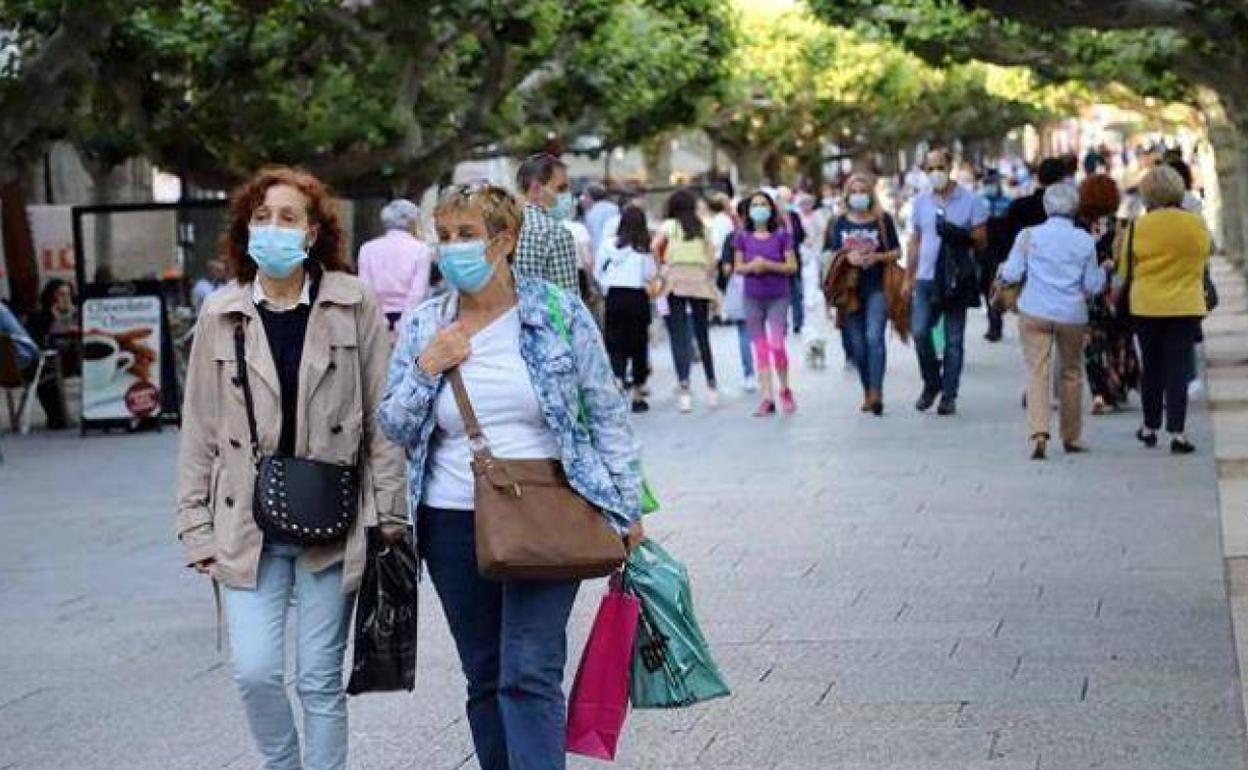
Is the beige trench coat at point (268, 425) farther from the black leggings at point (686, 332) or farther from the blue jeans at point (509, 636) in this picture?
the black leggings at point (686, 332)

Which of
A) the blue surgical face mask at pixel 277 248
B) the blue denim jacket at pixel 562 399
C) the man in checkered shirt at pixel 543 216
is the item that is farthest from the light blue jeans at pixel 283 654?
the man in checkered shirt at pixel 543 216

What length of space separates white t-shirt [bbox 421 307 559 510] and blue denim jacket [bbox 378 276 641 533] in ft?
0.09

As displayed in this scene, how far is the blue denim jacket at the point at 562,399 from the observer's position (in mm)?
5848

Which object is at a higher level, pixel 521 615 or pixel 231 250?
pixel 231 250

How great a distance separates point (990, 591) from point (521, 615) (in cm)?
466

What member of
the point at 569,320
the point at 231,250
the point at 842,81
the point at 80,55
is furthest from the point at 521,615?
the point at 842,81

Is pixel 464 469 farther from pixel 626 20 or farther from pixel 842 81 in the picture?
pixel 842 81

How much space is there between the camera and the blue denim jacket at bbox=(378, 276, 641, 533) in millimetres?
5848

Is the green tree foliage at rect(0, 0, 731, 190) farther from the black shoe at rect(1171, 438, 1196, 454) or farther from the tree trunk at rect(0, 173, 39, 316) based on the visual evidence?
the black shoe at rect(1171, 438, 1196, 454)

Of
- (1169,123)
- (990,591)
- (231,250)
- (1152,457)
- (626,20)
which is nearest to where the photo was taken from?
(231,250)

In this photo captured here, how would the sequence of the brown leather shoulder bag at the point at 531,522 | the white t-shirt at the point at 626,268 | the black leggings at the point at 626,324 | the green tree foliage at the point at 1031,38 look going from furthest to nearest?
the green tree foliage at the point at 1031,38, the black leggings at the point at 626,324, the white t-shirt at the point at 626,268, the brown leather shoulder bag at the point at 531,522

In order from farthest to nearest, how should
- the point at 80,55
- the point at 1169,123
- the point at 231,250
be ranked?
the point at 1169,123, the point at 80,55, the point at 231,250

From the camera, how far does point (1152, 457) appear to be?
14.8m

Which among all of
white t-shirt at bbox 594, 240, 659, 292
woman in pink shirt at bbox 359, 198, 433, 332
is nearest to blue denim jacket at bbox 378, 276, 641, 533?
woman in pink shirt at bbox 359, 198, 433, 332
